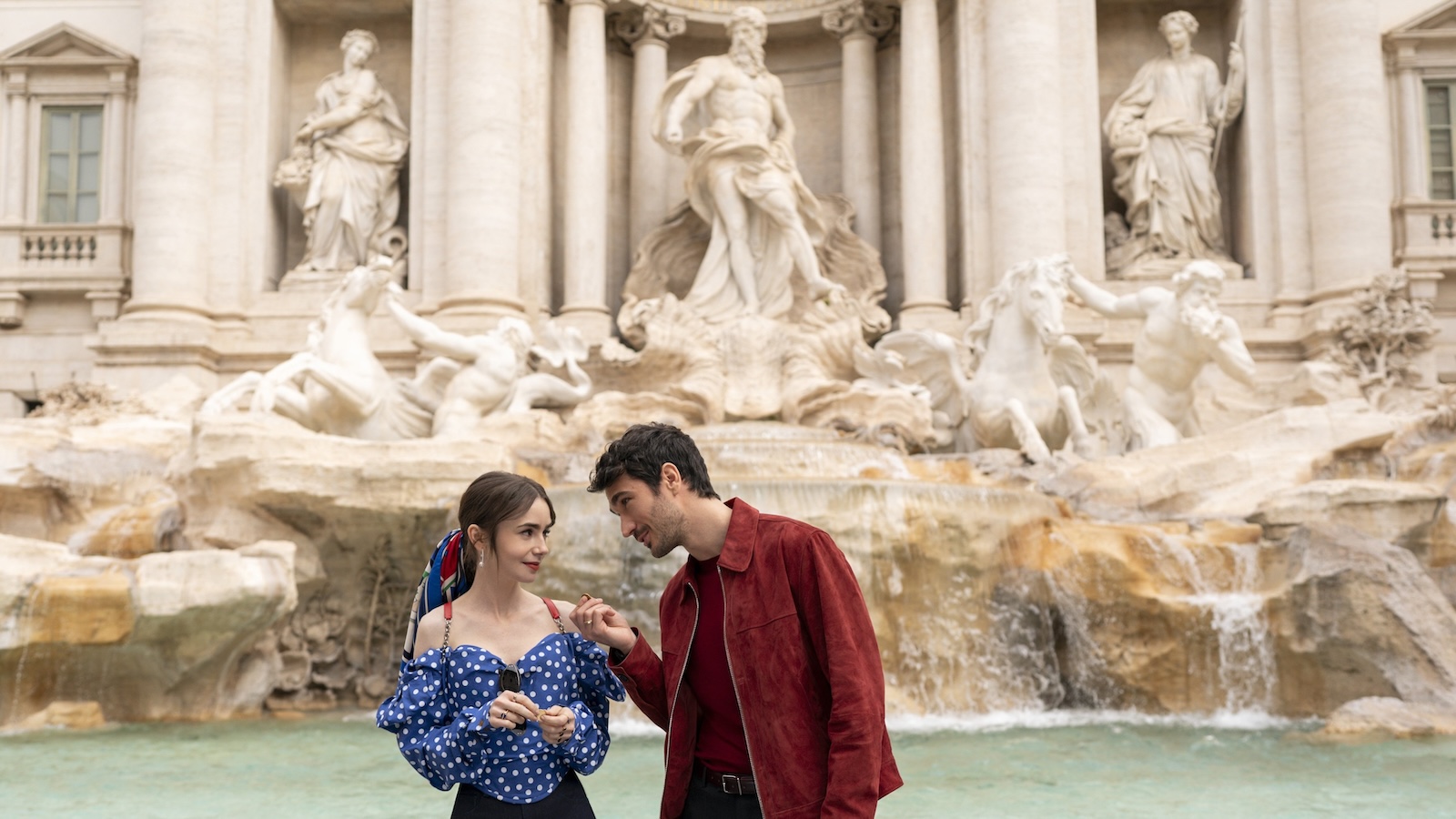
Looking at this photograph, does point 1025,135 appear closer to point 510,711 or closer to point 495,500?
point 495,500

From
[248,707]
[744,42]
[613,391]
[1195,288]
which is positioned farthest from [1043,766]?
[744,42]

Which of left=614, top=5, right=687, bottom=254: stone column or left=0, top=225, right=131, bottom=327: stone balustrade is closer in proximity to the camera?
left=0, top=225, right=131, bottom=327: stone balustrade

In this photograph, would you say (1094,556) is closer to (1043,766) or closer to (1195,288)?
Answer: (1043,766)

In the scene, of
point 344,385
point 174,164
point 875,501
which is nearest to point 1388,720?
point 875,501

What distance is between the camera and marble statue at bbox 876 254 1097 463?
1105cm

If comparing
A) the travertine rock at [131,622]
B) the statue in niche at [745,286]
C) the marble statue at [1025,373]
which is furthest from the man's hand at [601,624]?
the statue in niche at [745,286]

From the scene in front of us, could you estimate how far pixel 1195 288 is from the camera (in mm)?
10703

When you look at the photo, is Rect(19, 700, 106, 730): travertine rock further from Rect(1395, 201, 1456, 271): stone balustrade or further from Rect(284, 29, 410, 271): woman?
Rect(1395, 201, 1456, 271): stone balustrade

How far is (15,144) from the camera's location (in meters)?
15.9

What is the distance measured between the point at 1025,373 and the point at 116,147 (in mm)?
11231

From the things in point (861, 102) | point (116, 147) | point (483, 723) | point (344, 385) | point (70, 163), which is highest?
point (861, 102)

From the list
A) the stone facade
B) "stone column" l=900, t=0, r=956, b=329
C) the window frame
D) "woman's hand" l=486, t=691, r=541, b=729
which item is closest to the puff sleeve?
"woman's hand" l=486, t=691, r=541, b=729

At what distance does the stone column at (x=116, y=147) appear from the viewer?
1580 cm

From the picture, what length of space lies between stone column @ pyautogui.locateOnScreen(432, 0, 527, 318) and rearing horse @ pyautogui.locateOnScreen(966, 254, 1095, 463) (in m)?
5.19
